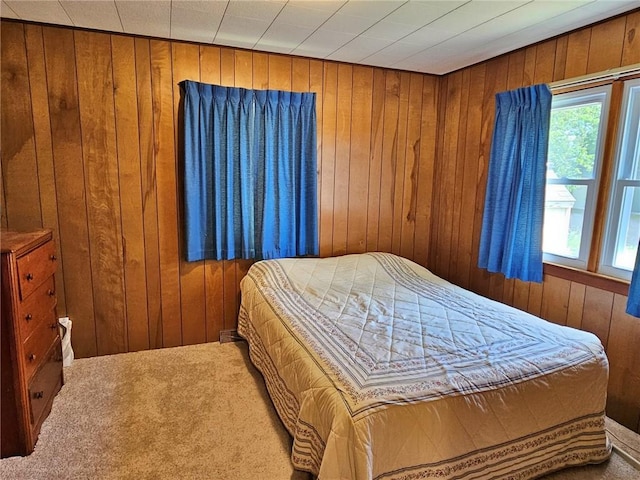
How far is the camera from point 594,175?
2342mm

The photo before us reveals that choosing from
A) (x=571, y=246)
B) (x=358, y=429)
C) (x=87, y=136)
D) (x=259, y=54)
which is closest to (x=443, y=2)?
(x=259, y=54)

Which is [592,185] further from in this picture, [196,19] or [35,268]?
[35,268]

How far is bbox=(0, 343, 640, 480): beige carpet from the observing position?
5.88 feet

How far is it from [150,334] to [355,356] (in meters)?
1.83

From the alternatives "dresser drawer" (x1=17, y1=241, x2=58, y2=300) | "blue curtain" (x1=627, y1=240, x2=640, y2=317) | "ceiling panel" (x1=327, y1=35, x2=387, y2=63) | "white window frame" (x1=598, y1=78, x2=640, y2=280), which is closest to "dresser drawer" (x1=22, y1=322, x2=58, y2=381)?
"dresser drawer" (x1=17, y1=241, x2=58, y2=300)

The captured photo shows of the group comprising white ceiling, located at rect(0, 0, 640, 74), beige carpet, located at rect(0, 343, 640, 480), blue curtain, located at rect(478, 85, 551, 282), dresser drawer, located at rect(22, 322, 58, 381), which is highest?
white ceiling, located at rect(0, 0, 640, 74)

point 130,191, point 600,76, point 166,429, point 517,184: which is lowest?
point 166,429

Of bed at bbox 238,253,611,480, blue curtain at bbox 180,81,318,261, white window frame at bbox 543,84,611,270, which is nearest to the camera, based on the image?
bed at bbox 238,253,611,480

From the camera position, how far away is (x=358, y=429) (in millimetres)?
1349

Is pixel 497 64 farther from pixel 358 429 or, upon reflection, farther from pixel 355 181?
pixel 358 429

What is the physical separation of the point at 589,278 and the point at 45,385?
10.0ft

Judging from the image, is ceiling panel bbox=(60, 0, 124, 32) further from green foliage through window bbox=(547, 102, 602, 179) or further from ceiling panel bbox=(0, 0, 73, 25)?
green foliage through window bbox=(547, 102, 602, 179)

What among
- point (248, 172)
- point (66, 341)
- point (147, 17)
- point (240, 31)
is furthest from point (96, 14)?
point (66, 341)

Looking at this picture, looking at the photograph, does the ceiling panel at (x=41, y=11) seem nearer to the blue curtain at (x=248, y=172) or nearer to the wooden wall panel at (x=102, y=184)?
the wooden wall panel at (x=102, y=184)
